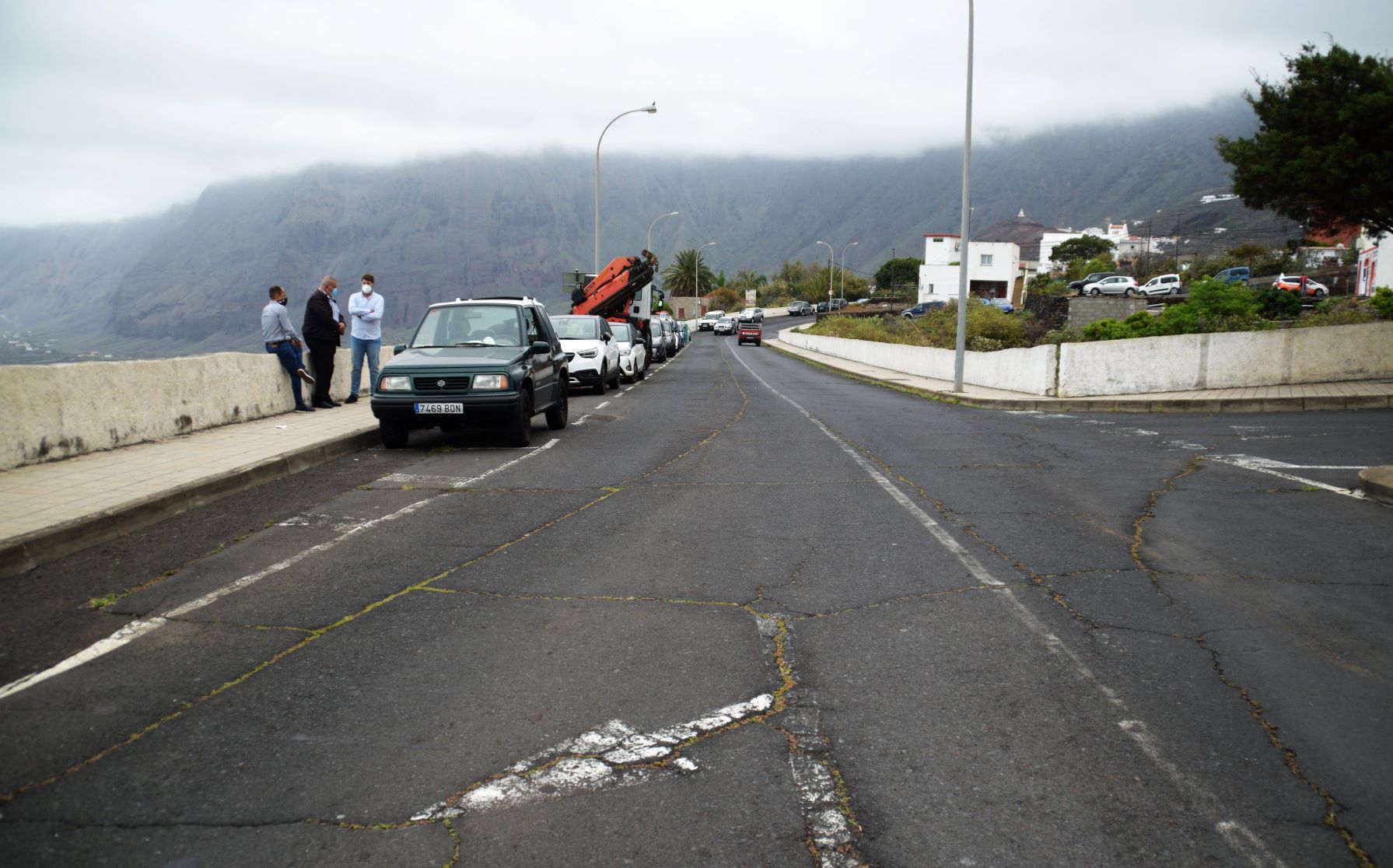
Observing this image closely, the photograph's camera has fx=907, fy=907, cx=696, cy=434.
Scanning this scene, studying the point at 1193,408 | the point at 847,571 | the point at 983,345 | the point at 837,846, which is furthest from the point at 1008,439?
the point at 983,345

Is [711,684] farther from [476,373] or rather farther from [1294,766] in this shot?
[476,373]

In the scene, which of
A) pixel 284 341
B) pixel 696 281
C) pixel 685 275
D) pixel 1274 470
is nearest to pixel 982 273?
pixel 696 281

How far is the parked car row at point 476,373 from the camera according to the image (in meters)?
11.2

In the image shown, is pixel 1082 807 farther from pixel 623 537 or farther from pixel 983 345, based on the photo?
pixel 983 345

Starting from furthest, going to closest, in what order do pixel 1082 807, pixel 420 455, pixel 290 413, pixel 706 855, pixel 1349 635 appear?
pixel 290 413
pixel 420 455
pixel 1349 635
pixel 1082 807
pixel 706 855

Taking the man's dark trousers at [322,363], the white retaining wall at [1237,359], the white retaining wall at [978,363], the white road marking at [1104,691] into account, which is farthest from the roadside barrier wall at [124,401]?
the white retaining wall at [1237,359]

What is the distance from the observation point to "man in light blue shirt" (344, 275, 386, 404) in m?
15.0

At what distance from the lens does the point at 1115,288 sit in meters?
60.7

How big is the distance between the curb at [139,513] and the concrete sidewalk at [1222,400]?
44.5 feet

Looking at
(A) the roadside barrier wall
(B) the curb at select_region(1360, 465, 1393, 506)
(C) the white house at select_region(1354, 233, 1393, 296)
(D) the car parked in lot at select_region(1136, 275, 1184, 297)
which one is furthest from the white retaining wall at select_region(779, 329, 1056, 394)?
(D) the car parked in lot at select_region(1136, 275, 1184, 297)

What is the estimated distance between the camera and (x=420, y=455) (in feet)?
36.7

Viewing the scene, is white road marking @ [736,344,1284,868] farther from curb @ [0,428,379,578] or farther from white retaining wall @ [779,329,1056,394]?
white retaining wall @ [779,329,1056,394]

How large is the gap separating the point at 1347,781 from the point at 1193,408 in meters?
15.2

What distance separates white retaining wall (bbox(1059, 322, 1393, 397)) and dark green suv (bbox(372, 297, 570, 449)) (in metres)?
12.1
